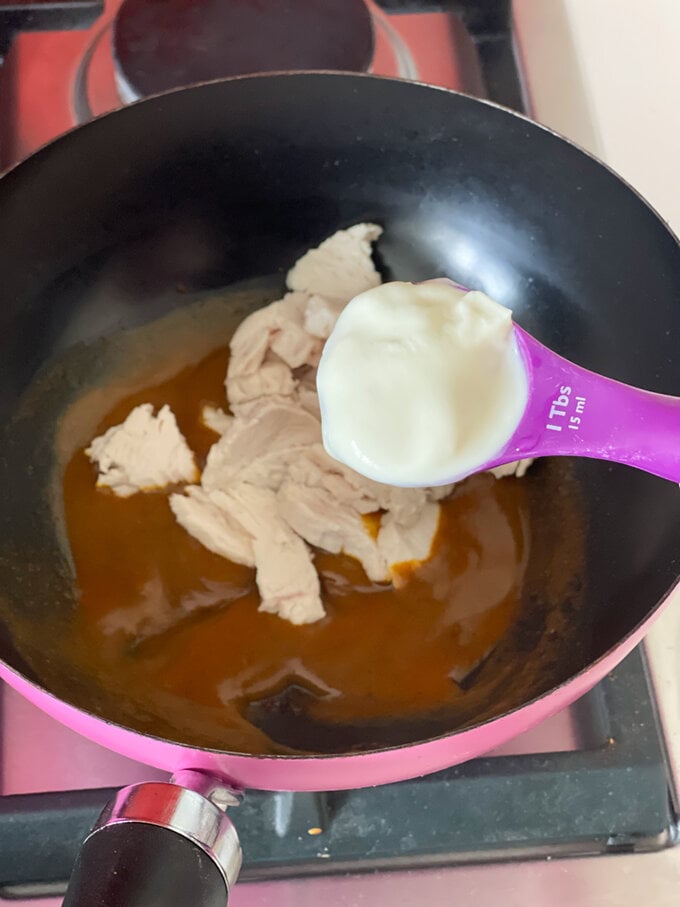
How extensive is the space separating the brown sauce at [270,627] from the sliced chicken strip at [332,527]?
0.01m

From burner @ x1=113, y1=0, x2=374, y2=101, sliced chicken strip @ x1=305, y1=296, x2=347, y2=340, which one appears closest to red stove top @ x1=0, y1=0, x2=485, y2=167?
burner @ x1=113, y1=0, x2=374, y2=101

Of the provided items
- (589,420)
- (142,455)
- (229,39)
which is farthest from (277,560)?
(229,39)

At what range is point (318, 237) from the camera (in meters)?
0.93

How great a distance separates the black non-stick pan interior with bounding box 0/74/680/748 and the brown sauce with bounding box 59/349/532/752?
0.05 m

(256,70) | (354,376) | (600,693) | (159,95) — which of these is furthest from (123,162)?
(600,693)

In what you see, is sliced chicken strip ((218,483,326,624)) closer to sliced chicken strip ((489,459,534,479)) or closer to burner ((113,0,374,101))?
sliced chicken strip ((489,459,534,479))

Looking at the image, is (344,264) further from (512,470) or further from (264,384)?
(512,470)

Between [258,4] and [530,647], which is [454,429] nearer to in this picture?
[530,647]

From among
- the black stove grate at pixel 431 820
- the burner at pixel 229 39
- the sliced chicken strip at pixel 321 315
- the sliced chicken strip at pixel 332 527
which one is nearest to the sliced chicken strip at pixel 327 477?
the sliced chicken strip at pixel 332 527

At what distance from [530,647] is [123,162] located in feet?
1.90

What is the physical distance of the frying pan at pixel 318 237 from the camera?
74 centimetres

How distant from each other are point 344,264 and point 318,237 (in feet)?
0.14

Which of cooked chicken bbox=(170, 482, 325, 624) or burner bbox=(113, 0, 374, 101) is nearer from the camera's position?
cooked chicken bbox=(170, 482, 325, 624)

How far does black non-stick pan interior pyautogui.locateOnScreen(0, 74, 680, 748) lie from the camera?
2.53ft
